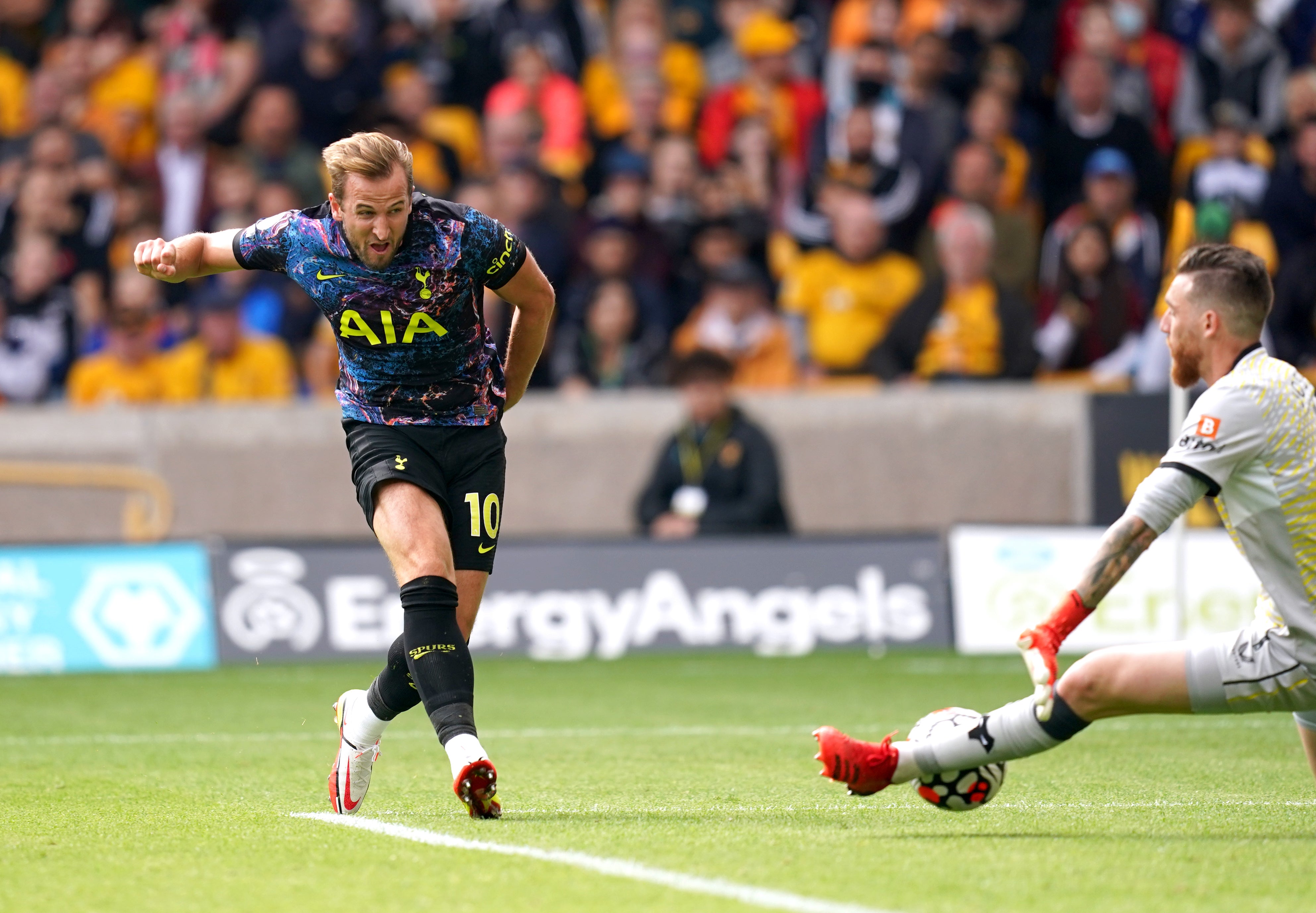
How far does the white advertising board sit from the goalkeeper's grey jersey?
7237mm

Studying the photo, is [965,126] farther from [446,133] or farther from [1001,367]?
[446,133]

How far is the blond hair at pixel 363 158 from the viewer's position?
6.00 metres

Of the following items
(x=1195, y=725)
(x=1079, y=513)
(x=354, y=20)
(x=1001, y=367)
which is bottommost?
(x=1195, y=725)

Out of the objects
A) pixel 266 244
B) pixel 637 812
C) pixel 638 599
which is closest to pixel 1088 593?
pixel 637 812

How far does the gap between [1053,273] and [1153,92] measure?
2574 millimetres

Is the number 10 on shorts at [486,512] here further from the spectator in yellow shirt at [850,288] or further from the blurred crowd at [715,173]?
the spectator in yellow shirt at [850,288]

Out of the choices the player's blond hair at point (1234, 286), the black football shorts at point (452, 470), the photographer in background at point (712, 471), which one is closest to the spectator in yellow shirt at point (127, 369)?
the photographer in background at point (712, 471)

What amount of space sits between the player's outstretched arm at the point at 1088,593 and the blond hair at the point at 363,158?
2.52 meters

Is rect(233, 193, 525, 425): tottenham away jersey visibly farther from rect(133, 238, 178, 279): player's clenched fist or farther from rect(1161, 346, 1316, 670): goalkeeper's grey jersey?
rect(1161, 346, 1316, 670): goalkeeper's grey jersey

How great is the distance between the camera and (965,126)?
15.9m

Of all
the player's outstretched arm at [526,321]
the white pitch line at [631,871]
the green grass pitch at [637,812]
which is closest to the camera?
the white pitch line at [631,871]

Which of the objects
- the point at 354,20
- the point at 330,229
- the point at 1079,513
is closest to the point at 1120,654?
the point at 330,229

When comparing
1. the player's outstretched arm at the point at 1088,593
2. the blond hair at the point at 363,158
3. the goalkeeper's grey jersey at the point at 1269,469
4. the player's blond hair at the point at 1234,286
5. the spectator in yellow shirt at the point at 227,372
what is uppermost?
the spectator in yellow shirt at the point at 227,372

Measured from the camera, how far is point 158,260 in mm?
6438
